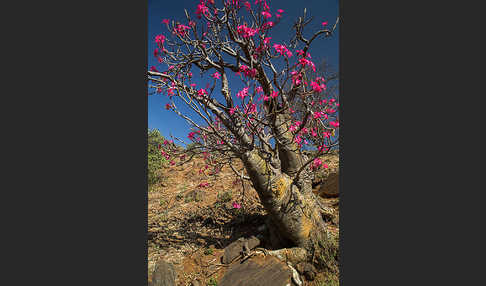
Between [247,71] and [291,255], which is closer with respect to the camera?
[291,255]

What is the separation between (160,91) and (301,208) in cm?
274

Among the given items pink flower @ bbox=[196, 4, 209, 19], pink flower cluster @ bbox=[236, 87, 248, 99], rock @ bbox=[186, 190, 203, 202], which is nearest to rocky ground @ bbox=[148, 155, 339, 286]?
rock @ bbox=[186, 190, 203, 202]

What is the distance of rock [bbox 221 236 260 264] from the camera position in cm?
315

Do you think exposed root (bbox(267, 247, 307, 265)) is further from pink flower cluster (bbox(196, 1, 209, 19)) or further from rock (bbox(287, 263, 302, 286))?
pink flower cluster (bbox(196, 1, 209, 19))

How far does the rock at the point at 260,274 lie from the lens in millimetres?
2604

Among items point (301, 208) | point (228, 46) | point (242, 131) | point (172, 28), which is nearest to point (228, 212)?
point (301, 208)

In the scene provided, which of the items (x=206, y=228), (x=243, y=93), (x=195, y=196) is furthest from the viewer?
(x=195, y=196)

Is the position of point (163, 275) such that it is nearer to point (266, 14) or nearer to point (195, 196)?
point (195, 196)

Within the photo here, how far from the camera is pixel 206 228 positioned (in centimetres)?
447

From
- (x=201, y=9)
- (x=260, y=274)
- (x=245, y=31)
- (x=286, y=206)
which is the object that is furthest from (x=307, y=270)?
(x=201, y=9)

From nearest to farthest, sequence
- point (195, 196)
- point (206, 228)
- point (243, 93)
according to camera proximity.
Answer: point (243, 93) → point (206, 228) → point (195, 196)

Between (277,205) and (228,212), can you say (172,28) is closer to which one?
(277,205)

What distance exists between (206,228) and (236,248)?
1.42 metres

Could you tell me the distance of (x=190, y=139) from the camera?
10.3 feet
